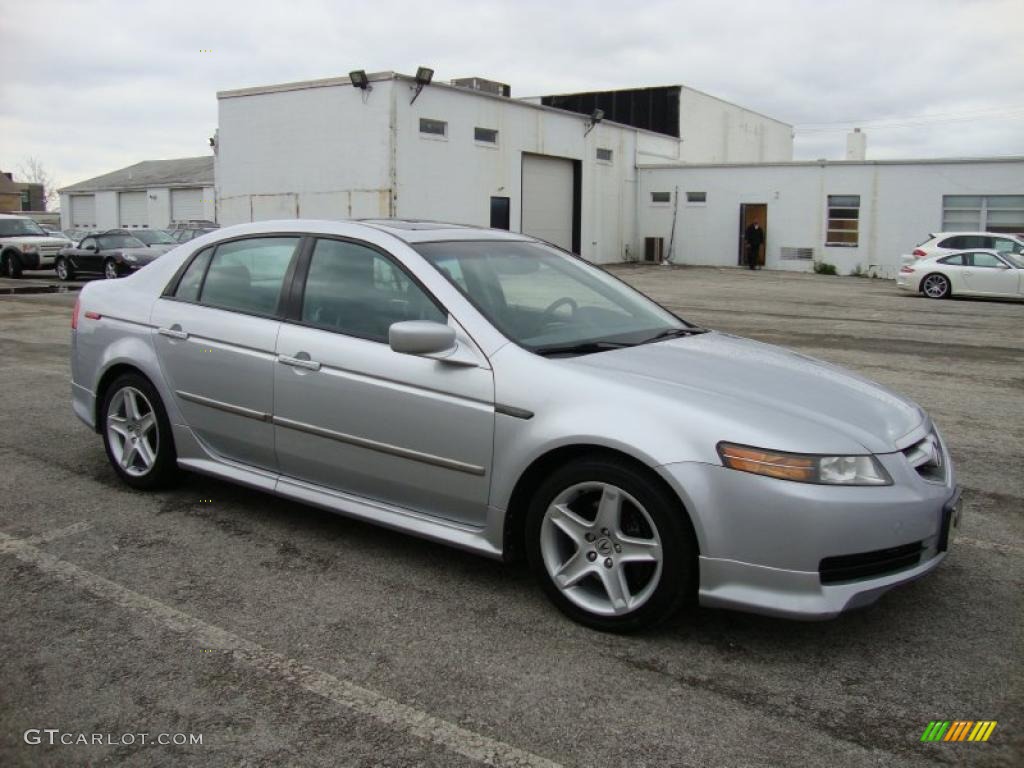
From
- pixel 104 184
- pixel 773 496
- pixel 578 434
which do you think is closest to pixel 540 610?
pixel 578 434

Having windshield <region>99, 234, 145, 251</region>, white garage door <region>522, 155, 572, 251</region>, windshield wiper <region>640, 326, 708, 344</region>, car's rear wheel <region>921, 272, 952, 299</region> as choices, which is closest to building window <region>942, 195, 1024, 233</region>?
car's rear wheel <region>921, 272, 952, 299</region>

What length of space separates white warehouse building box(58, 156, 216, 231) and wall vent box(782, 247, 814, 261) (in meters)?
27.9

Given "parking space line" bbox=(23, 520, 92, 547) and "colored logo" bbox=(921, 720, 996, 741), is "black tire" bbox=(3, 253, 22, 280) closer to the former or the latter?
"parking space line" bbox=(23, 520, 92, 547)

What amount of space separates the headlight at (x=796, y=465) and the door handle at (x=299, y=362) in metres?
1.95

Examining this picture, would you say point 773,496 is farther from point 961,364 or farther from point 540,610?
point 961,364

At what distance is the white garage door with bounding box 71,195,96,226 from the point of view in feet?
176

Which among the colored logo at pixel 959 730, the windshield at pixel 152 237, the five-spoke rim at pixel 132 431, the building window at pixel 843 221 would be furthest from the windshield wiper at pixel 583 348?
the building window at pixel 843 221

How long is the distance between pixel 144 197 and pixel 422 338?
5125 cm

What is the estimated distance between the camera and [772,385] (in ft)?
12.3

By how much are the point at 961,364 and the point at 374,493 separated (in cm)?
907

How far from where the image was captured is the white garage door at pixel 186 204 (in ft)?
155

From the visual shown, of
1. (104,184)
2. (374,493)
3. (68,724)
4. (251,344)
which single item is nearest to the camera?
(68,724)

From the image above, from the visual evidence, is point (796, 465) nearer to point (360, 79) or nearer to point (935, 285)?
point (935, 285)

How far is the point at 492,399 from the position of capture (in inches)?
147
